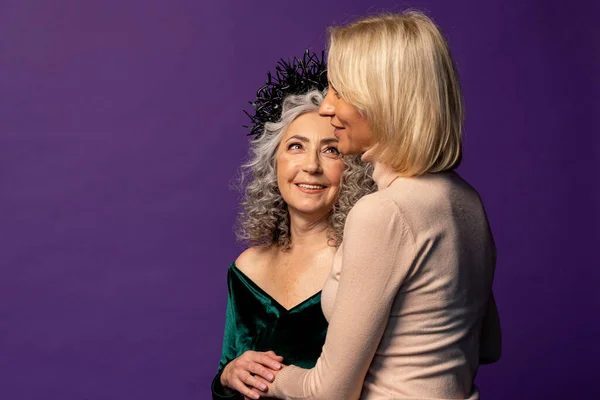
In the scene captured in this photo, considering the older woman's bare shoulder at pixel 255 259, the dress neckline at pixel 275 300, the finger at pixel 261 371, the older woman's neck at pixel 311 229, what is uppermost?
the older woman's neck at pixel 311 229

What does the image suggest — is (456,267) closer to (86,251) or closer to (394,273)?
(394,273)

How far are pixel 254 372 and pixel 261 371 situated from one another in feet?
0.15

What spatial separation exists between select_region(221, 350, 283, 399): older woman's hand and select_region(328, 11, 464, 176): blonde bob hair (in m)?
0.70

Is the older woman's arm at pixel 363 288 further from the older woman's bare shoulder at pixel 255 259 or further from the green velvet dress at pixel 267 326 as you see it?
the older woman's bare shoulder at pixel 255 259

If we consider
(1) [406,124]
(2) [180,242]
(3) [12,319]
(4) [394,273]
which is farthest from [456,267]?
(3) [12,319]

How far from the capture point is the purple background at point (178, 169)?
3.61 m

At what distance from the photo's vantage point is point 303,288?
2441 millimetres

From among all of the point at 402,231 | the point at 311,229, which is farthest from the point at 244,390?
the point at 402,231

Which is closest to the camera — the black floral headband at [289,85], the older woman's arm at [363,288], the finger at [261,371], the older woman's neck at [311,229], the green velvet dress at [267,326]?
the older woman's arm at [363,288]

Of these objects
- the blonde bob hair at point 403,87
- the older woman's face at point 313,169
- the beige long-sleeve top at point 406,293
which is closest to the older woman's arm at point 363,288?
the beige long-sleeve top at point 406,293

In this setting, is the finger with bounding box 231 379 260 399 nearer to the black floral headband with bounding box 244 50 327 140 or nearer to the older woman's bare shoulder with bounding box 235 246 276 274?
the older woman's bare shoulder with bounding box 235 246 276 274

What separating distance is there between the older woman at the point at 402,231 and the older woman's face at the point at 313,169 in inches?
28.8

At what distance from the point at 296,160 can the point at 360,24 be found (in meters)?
0.87

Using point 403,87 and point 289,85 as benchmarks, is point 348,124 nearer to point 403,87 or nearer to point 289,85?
point 403,87
